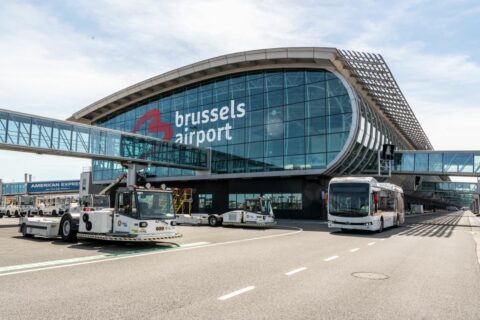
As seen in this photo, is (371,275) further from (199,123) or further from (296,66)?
(199,123)

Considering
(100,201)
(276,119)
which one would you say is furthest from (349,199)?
(276,119)

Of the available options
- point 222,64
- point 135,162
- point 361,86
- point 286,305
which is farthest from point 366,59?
point 286,305

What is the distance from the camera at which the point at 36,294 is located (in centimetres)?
700

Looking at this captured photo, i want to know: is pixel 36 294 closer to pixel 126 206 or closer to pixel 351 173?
pixel 126 206

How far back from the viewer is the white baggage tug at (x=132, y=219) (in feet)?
46.5

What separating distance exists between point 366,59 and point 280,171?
13706 millimetres

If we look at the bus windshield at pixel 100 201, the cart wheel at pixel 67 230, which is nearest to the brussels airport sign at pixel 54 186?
the bus windshield at pixel 100 201

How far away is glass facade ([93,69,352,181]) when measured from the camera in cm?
3847

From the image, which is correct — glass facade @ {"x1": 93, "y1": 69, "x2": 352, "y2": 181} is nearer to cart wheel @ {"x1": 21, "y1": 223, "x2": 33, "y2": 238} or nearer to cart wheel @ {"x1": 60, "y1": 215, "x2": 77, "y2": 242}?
cart wheel @ {"x1": 21, "y1": 223, "x2": 33, "y2": 238}

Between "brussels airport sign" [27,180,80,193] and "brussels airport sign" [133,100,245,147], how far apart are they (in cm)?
3743

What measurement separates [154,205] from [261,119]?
2903 cm

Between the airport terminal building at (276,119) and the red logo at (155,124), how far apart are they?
0.15 metres

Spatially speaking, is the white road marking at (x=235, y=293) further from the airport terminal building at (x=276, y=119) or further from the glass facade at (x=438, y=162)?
the glass facade at (x=438, y=162)

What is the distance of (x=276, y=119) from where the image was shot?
41.6m
